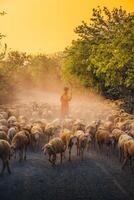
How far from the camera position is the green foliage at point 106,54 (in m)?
33.9

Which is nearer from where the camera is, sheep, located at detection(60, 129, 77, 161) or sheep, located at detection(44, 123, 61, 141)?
sheep, located at detection(60, 129, 77, 161)

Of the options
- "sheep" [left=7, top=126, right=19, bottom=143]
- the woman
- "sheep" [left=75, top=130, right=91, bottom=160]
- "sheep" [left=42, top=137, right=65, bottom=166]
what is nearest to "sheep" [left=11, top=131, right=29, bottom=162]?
"sheep" [left=42, top=137, right=65, bottom=166]

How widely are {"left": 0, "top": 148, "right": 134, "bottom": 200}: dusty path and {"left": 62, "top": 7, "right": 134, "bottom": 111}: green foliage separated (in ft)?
48.4

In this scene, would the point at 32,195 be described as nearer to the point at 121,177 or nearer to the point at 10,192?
the point at 10,192

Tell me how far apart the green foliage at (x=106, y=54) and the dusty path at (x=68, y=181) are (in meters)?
14.8

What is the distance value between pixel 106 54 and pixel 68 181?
22.2 meters

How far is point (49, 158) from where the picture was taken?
19656 millimetres

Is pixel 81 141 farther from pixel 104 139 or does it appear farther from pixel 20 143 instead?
pixel 20 143

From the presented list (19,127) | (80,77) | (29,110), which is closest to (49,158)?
(19,127)

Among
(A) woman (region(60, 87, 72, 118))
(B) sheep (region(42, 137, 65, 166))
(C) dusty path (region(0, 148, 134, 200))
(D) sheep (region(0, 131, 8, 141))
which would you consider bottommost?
(C) dusty path (region(0, 148, 134, 200))

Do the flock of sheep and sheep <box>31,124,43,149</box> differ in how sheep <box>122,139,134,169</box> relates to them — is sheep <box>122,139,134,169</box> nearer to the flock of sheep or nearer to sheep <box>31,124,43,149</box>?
the flock of sheep

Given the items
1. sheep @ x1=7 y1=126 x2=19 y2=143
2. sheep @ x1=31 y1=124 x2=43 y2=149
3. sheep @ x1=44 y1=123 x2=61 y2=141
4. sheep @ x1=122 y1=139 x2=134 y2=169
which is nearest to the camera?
sheep @ x1=122 y1=139 x2=134 y2=169

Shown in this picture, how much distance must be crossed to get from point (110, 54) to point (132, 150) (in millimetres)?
19512

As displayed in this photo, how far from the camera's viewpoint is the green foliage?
33.9 meters
